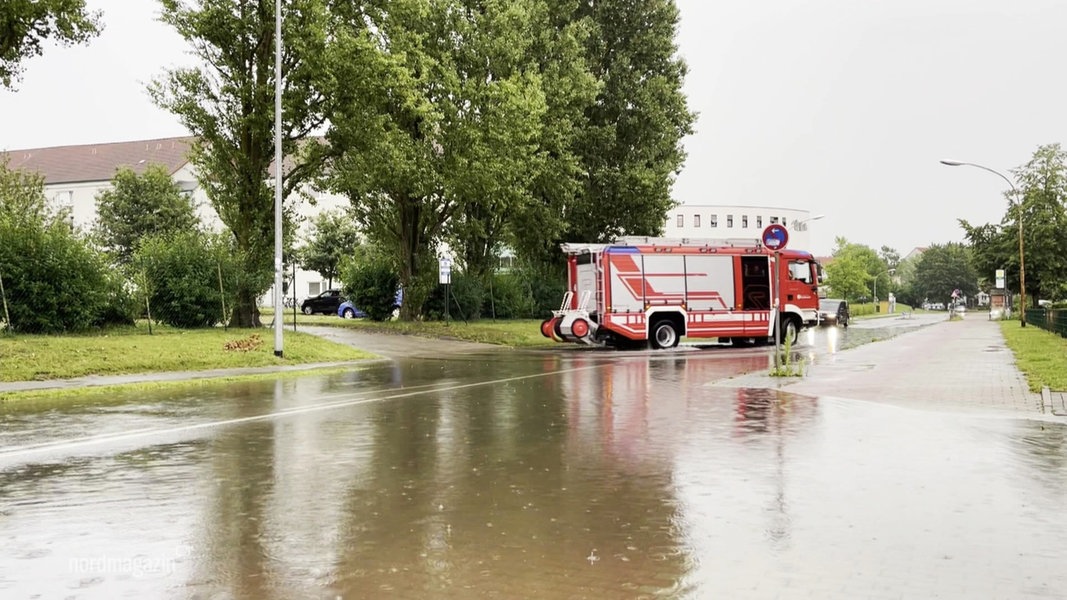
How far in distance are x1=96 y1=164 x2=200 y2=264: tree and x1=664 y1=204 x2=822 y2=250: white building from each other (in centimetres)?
7234

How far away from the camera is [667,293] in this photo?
30109mm

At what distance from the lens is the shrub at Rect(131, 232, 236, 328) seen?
26.7 m

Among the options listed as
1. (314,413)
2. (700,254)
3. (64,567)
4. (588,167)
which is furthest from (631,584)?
(588,167)

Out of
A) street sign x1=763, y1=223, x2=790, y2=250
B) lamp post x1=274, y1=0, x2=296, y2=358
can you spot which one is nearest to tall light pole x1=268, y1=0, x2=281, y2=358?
lamp post x1=274, y1=0, x2=296, y2=358

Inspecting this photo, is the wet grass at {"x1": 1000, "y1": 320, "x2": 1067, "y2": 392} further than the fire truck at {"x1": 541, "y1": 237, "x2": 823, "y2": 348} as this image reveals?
No

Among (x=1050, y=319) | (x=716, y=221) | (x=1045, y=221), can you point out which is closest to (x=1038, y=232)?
(x=1045, y=221)

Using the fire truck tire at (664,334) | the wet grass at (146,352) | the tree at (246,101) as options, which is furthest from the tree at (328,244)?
the wet grass at (146,352)

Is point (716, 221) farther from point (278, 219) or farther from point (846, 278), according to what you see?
point (278, 219)

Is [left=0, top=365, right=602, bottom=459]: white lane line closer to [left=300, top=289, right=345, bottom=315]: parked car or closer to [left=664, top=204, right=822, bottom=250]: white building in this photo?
[left=300, top=289, right=345, bottom=315]: parked car

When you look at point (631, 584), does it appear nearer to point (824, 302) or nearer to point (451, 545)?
point (451, 545)

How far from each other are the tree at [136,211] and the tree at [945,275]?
122m

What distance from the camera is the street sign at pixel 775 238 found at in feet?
61.7

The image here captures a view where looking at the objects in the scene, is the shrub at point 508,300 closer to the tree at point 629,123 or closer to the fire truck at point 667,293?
the tree at point 629,123

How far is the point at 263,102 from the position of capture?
29359mm
